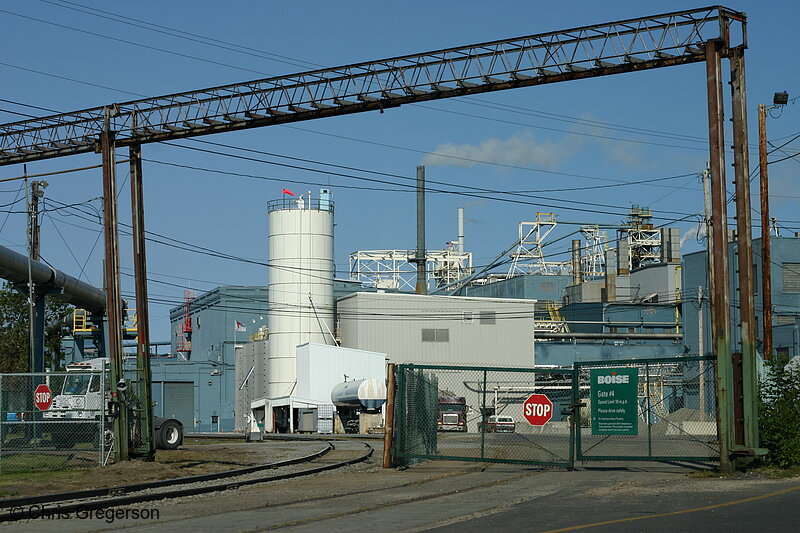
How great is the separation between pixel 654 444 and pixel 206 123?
14.8 m

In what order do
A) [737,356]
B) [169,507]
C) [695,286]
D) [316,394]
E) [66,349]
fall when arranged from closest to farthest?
[169,507], [737,356], [316,394], [695,286], [66,349]

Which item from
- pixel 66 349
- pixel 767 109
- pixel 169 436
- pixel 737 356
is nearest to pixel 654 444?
pixel 737 356

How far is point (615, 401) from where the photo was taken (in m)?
19.3

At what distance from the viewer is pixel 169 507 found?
15719 millimetres

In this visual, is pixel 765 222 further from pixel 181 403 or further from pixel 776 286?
pixel 181 403

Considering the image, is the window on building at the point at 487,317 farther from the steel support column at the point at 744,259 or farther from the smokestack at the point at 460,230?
the steel support column at the point at 744,259

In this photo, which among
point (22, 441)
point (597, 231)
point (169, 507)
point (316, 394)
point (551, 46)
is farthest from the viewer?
point (597, 231)

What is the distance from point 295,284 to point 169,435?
31.4 metres

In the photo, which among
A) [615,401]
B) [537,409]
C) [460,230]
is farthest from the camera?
[460,230]

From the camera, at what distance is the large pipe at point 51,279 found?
41.9 meters

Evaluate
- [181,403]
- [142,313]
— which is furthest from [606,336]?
[142,313]

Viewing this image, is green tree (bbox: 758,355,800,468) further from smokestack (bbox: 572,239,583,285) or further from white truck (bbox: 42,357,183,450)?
smokestack (bbox: 572,239,583,285)

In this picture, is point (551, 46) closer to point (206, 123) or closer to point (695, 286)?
point (206, 123)

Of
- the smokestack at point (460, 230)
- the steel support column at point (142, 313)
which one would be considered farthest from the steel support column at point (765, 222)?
the smokestack at point (460, 230)
